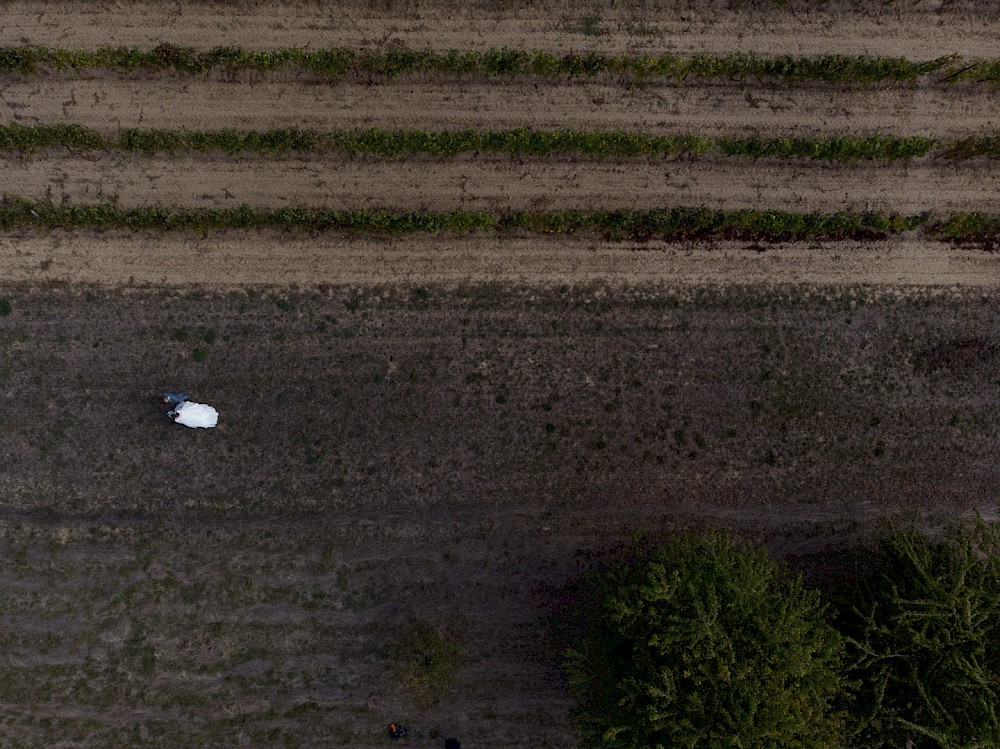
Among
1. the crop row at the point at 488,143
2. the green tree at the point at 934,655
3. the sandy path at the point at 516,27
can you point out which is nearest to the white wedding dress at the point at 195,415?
the crop row at the point at 488,143

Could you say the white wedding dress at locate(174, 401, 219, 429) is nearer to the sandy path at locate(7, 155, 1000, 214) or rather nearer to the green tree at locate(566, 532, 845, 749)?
the sandy path at locate(7, 155, 1000, 214)

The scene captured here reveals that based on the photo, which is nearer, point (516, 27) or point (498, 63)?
point (498, 63)

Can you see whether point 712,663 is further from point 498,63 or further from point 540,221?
point 498,63

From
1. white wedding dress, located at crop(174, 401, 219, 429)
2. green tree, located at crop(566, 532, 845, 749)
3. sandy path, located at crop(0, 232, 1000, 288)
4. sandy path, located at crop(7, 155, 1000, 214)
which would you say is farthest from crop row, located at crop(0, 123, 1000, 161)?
green tree, located at crop(566, 532, 845, 749)

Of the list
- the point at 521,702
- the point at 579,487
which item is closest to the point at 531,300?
the point at 579,487

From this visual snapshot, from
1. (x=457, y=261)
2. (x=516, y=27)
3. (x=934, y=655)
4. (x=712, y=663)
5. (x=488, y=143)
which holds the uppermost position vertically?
(x=516, y=27)

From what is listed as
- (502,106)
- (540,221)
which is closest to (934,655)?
(540,221)

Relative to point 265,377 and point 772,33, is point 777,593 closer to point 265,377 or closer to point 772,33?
point 265,377
